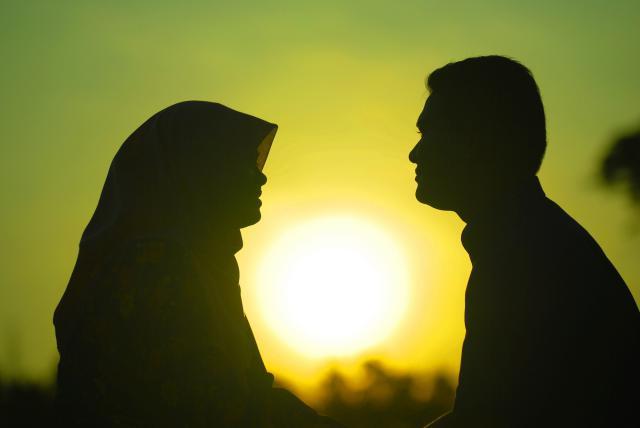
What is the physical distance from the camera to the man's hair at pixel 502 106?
7.57 metres

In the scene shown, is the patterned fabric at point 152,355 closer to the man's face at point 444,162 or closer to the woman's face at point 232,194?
the woman's face at point 232,194

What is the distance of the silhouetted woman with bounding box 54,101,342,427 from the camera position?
7195mm

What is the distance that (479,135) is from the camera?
7.58 meters

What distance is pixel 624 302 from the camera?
7336mm

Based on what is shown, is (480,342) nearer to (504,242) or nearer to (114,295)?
(504,242)

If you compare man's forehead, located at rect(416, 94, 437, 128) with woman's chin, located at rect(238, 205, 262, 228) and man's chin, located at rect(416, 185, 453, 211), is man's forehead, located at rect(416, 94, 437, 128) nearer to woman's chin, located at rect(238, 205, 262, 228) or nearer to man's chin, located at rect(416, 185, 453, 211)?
man's chin, located at rect(416, 185, 453, 211)

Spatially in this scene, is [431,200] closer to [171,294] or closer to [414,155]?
[414,155]

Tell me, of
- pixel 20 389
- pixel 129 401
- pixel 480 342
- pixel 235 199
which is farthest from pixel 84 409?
pixel 20 389

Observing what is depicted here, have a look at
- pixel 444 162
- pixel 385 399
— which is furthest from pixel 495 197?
pixel 385 399

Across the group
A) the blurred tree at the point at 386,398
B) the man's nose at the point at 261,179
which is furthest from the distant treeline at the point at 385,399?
the man's nose at the point at 261,179

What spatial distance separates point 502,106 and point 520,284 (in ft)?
3.58

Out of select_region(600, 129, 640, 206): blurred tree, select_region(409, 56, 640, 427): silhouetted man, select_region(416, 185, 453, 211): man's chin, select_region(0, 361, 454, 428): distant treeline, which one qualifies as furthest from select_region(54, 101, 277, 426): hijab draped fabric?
select_region(0, 361, 454, 428): distant treeline

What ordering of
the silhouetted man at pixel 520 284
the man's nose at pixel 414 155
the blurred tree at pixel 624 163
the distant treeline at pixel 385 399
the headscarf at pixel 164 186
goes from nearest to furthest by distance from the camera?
the silhouetted man at pixel 520 284
the headscarf at pixel 164 186
the man's nose at pixel 414 155
the blurred tree at pixel 624 163
the distant treeline at pixel 385 399

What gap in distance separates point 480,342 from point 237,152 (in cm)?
191
